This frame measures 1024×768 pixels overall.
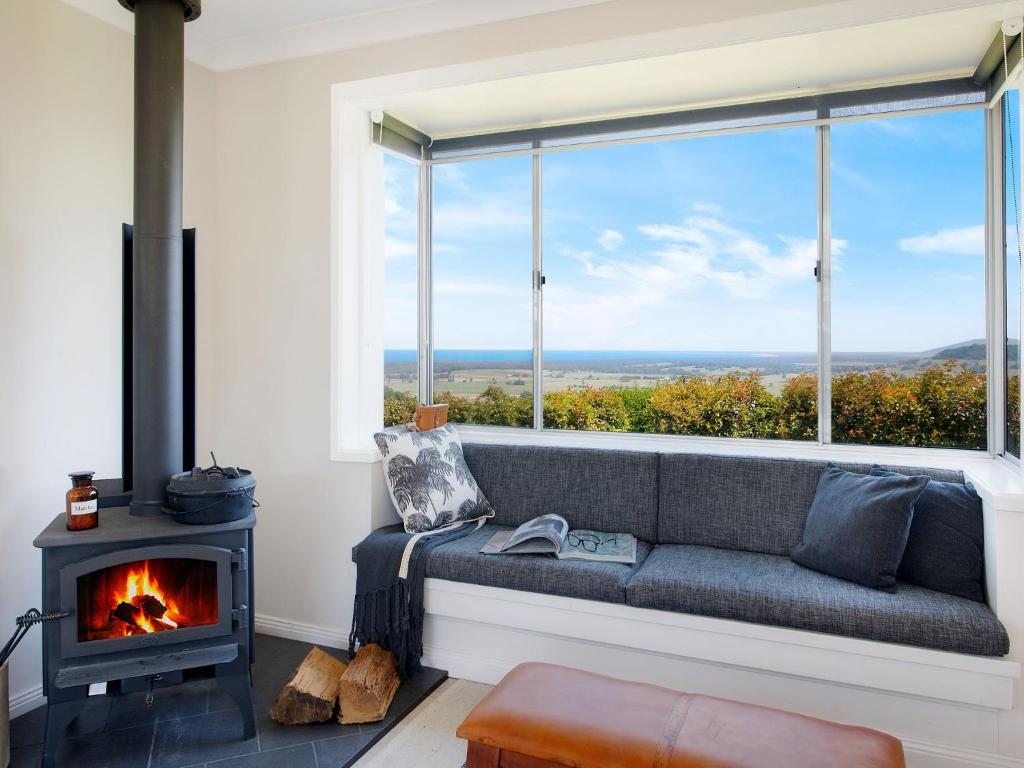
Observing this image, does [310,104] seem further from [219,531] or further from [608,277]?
[219,531]

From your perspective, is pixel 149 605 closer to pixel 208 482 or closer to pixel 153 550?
pixel 153 550

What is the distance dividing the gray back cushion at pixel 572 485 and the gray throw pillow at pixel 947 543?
0.97m

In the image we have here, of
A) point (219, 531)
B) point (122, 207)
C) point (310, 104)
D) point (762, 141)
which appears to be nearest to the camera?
point (219, 531)

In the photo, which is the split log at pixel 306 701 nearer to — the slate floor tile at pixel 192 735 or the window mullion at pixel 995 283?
the slate floor tile at pixel 192 735

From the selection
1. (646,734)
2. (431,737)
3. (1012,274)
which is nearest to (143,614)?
(431,737)

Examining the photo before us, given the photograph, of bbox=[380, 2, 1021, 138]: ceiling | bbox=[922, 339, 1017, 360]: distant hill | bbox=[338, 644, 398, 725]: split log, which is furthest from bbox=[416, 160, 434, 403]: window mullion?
bbox=[922, 339, 1017, 360]: distant hill

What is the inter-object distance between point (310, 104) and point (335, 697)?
8.02 ft

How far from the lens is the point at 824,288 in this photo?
3.17 m

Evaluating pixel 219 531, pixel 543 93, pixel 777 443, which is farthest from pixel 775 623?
pixel 543 93

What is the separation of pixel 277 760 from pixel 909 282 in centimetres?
310

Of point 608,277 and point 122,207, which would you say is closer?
point 122,207

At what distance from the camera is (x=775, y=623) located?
2.30 meters

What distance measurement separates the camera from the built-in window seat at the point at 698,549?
2203mm

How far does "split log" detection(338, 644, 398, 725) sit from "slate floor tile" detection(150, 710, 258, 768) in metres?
0.32
